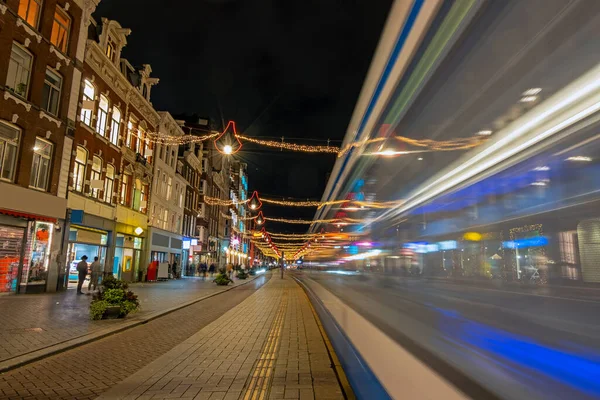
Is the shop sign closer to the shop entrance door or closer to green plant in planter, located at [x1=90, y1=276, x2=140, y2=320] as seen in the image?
green plant in planter, located at [x1=90, y1=276, x2=140, y2=320]

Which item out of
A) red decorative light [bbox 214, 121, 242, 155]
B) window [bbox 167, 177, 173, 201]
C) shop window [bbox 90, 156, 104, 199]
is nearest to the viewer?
red decorative light [bbox 214, 121, 242, 155]

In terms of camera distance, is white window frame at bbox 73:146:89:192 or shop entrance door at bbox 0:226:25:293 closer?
shop entrance door at bbox 0:226:25:293

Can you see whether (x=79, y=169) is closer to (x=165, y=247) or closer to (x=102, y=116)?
(x=102, y=116)

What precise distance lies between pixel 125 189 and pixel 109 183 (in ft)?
8.01

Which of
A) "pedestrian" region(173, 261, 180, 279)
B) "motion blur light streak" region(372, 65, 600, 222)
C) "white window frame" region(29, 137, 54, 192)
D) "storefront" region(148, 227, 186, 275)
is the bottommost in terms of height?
"pedestrian" region(173, 261, 180, 279)

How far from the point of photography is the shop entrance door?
16281mm

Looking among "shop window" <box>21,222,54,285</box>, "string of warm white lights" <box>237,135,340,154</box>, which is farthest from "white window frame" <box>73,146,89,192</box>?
"string of warm white lights" <box>237,135,340,154</box>

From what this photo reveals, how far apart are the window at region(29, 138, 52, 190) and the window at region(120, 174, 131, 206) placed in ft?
25.6

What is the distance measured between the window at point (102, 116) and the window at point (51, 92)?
3.75 metres

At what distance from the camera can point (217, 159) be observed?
5716 centimetres

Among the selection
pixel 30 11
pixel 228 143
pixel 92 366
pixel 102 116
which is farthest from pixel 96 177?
pixel 92 366

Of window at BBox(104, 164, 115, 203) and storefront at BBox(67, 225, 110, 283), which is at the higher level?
window at BBox(104, 164, 115, 203)

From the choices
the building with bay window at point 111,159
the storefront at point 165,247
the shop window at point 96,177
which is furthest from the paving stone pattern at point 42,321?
the storefront at point 165,247

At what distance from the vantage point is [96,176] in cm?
2322
